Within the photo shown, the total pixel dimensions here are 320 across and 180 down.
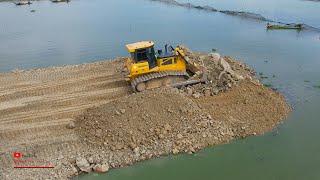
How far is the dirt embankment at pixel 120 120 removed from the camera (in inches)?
484

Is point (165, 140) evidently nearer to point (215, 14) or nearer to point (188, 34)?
point (188, 34)

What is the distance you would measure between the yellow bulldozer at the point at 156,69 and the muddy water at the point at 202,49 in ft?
13.5

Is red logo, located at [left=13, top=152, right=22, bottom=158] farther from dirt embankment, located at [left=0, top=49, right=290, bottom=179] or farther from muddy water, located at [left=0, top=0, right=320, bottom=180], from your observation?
→ muddy water, located at [left=0, top=0, right=320, bottom=180]

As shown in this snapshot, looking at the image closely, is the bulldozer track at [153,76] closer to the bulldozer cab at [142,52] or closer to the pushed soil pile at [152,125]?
the bulldozer cab at [142,52]

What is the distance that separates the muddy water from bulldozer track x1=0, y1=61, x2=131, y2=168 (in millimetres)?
2483

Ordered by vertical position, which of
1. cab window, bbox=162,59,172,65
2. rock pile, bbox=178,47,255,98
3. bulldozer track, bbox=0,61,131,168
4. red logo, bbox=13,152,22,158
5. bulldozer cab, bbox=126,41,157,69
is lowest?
red logo, bbox=13,152,22,158

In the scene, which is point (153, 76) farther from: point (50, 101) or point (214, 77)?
point (50, 101)

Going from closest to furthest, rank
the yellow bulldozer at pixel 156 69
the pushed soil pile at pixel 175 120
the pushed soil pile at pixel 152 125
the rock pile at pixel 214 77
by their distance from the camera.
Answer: the pushed soil pile at pixel 175 120 → the pushed soil pile at pixel 152 125 → the rock pile at pixel 214 77 → the yellow bulldozer at pixel 156 69

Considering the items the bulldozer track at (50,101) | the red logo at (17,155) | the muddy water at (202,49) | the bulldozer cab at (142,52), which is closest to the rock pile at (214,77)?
the bulldozer cab at (142,52)

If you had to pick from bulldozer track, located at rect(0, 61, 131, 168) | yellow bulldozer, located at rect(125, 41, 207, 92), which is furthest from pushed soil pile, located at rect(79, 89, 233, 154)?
yellow bulldozer, located at rect(125, 41, 207, 92)

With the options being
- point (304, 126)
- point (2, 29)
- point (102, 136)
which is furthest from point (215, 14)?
point (102, 136)

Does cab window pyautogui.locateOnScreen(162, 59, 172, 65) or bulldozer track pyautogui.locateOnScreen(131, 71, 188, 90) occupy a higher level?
cab window pyautogui.locateOnScreen(162, 59, 172, 65)

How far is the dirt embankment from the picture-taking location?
40.3 feet

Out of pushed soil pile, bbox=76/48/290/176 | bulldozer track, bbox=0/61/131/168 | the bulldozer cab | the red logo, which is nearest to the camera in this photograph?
the red logo
